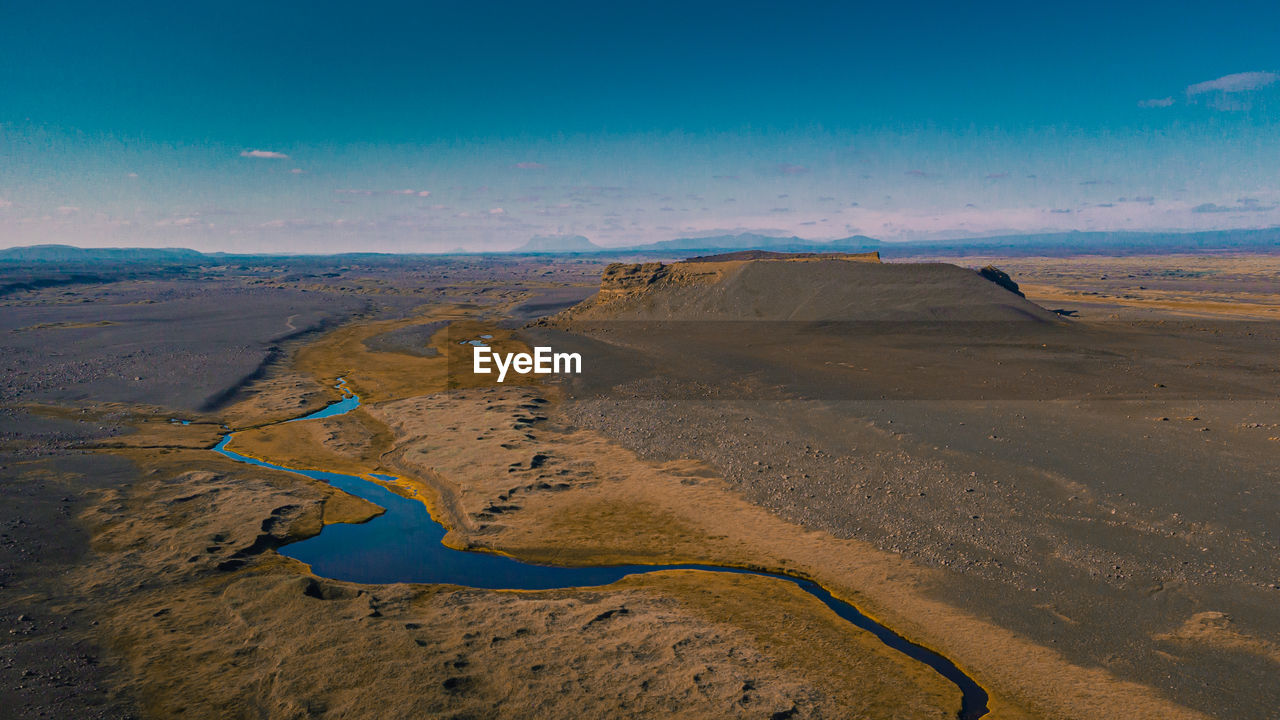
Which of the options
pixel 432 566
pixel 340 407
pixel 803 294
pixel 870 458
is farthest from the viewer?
pixel 803 294

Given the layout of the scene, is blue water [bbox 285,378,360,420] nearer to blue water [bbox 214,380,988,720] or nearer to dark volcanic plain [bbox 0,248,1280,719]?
dark volcanic plain [bbox 0,248,1280,719]

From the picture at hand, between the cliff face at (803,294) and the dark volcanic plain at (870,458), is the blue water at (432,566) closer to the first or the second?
the dark volcanic plain at (870,458)

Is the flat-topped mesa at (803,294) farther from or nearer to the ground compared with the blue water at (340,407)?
farther from the ground

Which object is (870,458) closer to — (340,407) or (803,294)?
(340,407)

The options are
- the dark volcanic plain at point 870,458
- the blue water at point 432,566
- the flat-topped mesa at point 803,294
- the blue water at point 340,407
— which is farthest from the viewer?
the flat-topped mesa at point 803,294

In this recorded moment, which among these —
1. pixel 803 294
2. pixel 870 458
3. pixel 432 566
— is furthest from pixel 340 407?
pixel 803 294

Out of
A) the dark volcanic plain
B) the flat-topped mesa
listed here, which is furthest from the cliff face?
the dark volcanic plain

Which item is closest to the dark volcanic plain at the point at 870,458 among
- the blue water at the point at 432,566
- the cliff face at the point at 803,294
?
the cliff face at the point at 803,294
